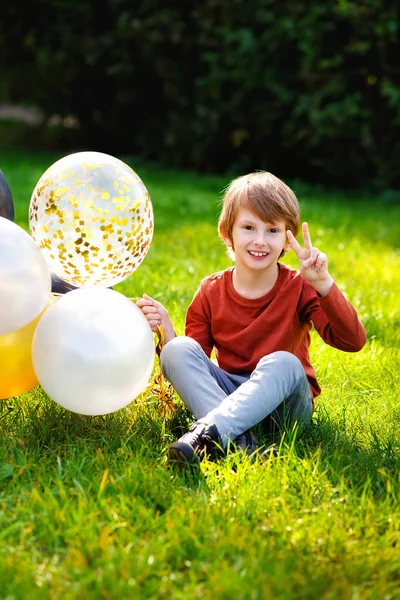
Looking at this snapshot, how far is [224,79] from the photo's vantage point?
8227 millimetres

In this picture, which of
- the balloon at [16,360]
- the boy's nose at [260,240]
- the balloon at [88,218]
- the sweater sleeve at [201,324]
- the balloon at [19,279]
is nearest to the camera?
the balloon at [19,279]

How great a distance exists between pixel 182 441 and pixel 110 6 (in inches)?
298

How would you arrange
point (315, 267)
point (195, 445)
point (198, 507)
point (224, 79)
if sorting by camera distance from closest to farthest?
point (198, 507) < point (195, 445) < point (315, 267) < point (224, 79)

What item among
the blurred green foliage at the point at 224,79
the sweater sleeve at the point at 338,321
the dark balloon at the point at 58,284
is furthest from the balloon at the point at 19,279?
the blurred green foliage at the point at 224,79

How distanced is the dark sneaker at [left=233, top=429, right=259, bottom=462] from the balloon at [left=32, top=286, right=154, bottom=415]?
33 centimetres

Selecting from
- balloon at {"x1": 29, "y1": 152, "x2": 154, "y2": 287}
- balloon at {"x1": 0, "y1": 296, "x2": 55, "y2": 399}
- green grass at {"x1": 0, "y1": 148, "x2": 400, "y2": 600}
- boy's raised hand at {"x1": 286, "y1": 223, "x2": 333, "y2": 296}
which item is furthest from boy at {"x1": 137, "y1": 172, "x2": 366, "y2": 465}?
balloon at {"x1": 0, "y1": 296, "x2": 55, "y2": 399}

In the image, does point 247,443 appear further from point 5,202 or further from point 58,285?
point 5,202

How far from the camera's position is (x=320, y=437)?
243 cm

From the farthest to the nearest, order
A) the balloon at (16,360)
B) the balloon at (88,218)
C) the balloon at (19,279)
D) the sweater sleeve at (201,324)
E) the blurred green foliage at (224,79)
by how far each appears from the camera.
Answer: the blurred green foliage at (224,79)
the sweater sleeve at (201,324)
the balloon at (88,218)
the balloon at (16,360)
the balloon at (19,279)

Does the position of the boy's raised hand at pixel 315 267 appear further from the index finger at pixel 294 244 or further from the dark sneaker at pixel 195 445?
the dark sneaker at pixel 195 445

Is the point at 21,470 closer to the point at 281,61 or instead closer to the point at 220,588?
the point at 220,588

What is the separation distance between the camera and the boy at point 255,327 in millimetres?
2316

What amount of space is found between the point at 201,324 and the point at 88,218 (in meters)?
0.60

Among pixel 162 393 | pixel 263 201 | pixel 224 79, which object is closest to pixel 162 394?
pixel 162 393
